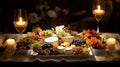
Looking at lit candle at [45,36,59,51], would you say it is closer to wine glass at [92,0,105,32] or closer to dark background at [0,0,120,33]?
wine glass at [92,0,105,32]

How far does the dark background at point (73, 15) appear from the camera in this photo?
4.09m

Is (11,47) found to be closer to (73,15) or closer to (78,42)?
(78,42)

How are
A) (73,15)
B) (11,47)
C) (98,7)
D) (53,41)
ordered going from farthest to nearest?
1. (73,15)
2. (98,7)
3. (53,41)
4. (11,47)

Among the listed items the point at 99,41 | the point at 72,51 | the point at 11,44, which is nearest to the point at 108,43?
the point at 99,41

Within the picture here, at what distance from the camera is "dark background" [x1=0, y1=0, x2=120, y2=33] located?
409cm

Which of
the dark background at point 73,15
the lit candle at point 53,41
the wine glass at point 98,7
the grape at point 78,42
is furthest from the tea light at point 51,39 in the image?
the dark background at point 73,15

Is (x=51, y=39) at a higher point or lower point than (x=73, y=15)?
lower

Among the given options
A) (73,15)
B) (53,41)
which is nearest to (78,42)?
(53,41)

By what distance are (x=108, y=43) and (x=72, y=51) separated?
30cm

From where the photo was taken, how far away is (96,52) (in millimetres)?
2217

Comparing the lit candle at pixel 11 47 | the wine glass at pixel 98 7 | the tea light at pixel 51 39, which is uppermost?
the wine glass at pixel 98 7

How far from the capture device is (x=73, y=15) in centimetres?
515

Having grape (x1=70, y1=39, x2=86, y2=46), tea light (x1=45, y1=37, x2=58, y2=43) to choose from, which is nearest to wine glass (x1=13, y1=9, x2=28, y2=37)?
tea light (x1=45, y1=37, x2=58, y2=43)

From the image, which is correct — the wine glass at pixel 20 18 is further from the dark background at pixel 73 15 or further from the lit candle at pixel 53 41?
the dark background at pixel 73 15
